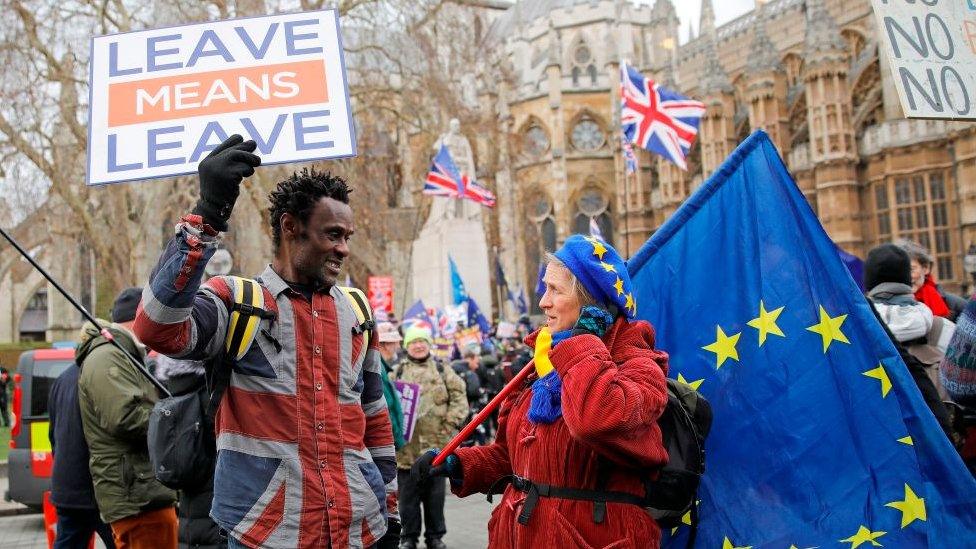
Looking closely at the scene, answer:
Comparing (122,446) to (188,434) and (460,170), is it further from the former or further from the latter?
(460,170)

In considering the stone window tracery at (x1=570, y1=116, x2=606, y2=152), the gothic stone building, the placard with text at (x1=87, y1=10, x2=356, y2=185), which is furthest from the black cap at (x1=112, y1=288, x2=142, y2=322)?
the stone window tracery at (x1=570, y1=116, x2=606, y2=152)

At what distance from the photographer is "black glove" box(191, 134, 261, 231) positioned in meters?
2.46

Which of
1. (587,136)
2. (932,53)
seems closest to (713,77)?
(587,136)

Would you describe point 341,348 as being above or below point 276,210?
below

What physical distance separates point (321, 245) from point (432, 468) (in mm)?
940

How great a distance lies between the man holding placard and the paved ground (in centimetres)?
470

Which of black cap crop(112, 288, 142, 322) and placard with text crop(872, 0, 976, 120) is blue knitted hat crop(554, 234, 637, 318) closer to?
placard with text crop(872, 0, 976, 120)

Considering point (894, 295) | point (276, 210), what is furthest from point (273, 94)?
point (894, 295)

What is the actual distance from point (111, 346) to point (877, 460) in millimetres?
3563

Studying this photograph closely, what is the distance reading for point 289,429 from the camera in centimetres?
275

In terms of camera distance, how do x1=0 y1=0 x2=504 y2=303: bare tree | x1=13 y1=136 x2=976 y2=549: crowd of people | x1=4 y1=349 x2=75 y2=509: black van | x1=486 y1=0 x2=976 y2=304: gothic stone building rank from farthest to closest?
x1=486 y1=0 x2=976 y2=304: gothic stone building
x1=0 y1=0 x2=504 y2=303: bare tree
x1=4 y1=349 x2=75 y2=509: black van
x1=13 y1=136 x2=976 y2=549: crowd of people

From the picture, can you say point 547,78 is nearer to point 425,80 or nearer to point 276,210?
point 425,80

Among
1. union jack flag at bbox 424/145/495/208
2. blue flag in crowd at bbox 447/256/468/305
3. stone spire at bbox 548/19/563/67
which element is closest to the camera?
union jack flag at bbox 424/145/495/208

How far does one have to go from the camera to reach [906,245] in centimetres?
582
